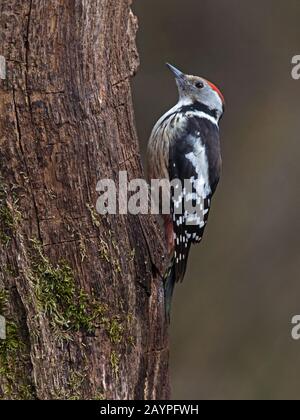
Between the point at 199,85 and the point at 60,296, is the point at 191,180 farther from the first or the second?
the point at 60,296

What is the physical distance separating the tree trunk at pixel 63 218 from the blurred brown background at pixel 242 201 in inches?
156

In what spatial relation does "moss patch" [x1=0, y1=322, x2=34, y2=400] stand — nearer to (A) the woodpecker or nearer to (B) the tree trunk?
(B) the tree trunk

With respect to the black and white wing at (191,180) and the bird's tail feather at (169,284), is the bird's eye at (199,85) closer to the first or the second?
the black and white wing at (191,180)

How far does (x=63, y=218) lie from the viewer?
12.4ft

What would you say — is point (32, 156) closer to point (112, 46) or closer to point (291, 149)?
point (112, 46)

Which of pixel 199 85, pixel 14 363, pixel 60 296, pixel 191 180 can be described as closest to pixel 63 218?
pixel 60 296

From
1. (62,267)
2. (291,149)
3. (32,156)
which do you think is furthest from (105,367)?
(291,149)

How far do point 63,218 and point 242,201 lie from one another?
4.56 m

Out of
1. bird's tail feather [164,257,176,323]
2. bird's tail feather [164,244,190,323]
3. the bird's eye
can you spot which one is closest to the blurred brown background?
the bird's eye

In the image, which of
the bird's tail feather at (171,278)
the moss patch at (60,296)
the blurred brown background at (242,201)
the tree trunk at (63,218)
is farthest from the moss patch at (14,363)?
the blurred brown background at (242,201)

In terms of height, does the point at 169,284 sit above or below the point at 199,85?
below

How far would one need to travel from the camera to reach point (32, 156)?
3.73m

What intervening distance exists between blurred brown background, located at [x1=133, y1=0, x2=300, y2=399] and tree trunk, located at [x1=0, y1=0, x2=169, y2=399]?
3.96 metres

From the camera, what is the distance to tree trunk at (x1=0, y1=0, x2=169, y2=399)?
3668mm
